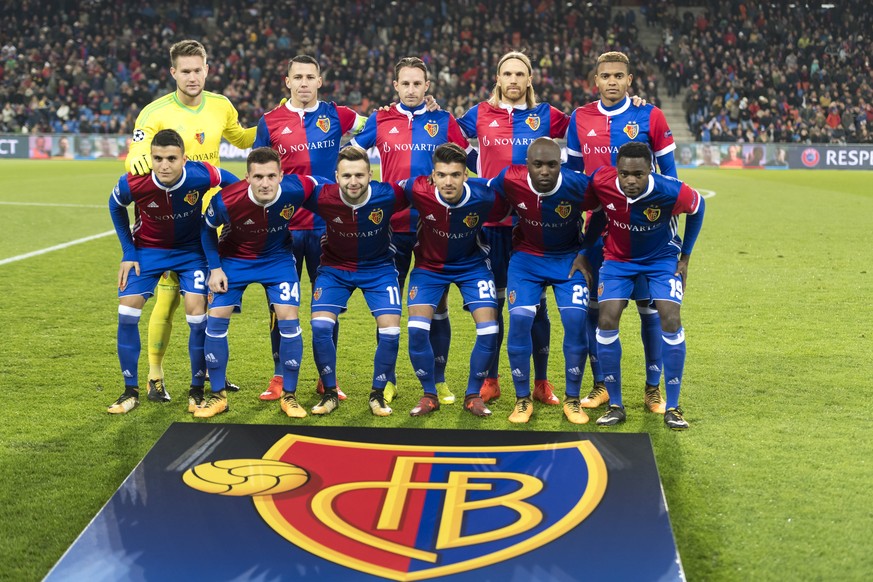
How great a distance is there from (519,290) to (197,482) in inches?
83.2

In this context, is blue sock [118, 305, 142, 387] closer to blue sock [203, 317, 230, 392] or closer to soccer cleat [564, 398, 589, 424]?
blue sock [203, 317, 230, 392]

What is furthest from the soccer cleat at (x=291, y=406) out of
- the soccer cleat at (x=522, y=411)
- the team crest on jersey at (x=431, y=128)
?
the team crest on jersey at (x=431, y=128)

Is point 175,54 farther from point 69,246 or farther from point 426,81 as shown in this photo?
point 69,246

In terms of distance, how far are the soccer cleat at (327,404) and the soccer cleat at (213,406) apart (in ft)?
1.66

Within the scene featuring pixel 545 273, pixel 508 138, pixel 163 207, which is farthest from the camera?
pixel 508 138

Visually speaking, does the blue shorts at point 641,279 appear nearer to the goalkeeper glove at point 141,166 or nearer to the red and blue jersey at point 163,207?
the red and blue jersey at point 163,207

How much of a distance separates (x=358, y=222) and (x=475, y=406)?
1220 millimetres

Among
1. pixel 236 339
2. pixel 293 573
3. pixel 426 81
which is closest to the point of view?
pixel 293 573

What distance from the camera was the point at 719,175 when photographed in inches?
958

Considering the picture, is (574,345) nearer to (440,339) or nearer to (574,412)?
(574,412)

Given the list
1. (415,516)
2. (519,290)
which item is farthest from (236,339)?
(415,516)

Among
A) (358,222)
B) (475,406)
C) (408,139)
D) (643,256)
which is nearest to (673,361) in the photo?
(643,256)

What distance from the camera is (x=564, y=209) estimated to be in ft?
17.8

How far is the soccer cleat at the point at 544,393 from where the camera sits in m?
5.80
